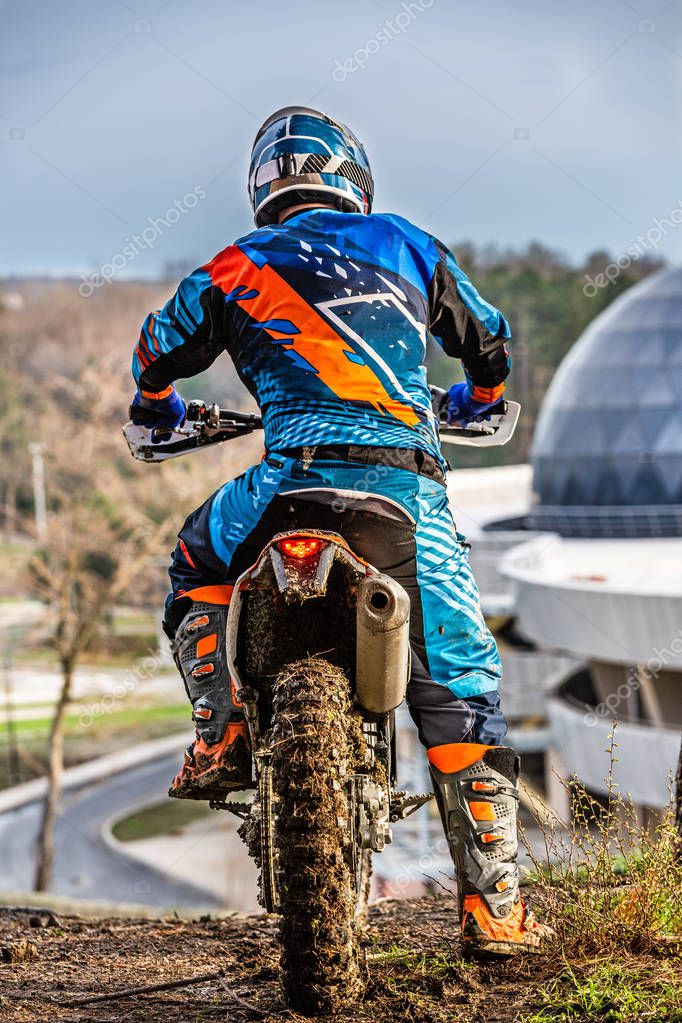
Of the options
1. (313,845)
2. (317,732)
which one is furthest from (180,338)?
(313,845)

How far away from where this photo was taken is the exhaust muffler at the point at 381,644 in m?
3.32

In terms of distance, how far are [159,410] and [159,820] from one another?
24.3 metres

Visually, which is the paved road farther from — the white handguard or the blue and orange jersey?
the blue and orange jersey

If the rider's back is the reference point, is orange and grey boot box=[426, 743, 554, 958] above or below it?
below

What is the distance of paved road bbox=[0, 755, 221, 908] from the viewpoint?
21.8m

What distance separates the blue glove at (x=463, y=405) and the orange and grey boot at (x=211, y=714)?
114 cm

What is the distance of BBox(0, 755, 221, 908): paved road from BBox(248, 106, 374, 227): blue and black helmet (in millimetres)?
16756

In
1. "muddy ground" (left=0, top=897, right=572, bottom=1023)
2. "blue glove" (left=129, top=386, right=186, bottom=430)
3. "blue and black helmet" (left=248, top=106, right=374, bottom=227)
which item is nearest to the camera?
"muddy ground" (left=0, top=897, right=572, bottom=1023)

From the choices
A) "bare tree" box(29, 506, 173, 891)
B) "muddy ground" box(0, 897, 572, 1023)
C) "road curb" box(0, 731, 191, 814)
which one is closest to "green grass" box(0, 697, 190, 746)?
"road curb" box(0, 731, 191, 814)

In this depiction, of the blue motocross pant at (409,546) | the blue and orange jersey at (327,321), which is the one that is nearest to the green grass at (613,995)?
the blue motocross pant at (409,546)

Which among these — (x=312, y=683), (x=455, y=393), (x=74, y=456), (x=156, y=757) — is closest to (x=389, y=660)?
(x=312, y=683)

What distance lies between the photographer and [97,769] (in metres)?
32.2

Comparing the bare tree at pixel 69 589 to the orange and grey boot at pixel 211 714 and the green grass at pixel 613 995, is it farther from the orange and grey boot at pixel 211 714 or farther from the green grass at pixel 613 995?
the green grass at pixel 613 995

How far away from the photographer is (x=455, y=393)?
457 cm
